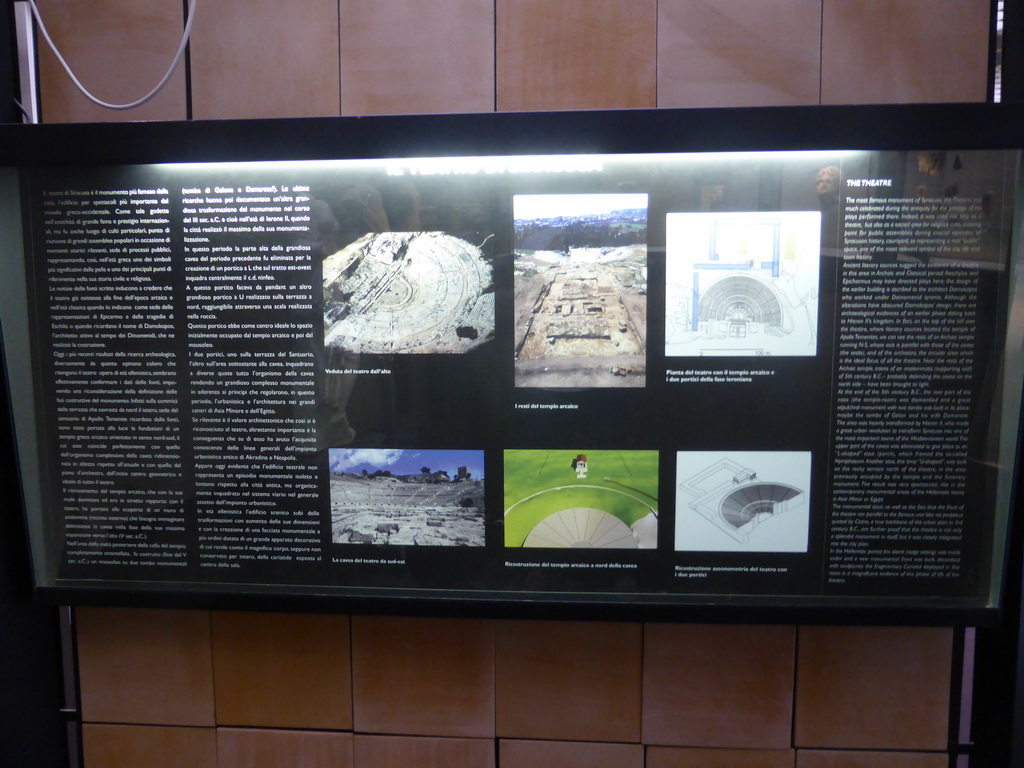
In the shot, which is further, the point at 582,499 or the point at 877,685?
the point at 877,685

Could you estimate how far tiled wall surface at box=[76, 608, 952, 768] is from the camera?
174 centimetres

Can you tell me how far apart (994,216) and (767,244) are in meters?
0.55

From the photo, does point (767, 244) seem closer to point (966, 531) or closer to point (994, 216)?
point (994, 216)

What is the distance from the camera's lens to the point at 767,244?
1.52 metres

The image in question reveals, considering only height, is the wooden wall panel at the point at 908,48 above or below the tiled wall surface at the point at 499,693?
above

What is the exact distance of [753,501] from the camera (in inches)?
62.7

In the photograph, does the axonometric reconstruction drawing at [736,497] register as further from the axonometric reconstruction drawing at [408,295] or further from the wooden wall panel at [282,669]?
the wooden wall panel at [282,669]

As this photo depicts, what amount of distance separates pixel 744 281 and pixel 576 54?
2.61 ft

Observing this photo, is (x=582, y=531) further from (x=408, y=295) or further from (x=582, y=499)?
(x=408, y=295)

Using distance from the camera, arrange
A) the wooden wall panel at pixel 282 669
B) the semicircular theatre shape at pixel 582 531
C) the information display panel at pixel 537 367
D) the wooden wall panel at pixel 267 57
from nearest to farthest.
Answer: the information display panel at pixel 537 367 < the semicircular theatre shape at pixel 582 531 < the wooden wall panel at pixel 267 57 < the wooden wall panel at pixel 282 669

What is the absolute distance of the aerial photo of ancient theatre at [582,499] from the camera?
→ 1.60 meters

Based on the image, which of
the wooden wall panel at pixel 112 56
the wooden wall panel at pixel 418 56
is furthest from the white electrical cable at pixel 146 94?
the wooden wall panel at pixel 418 56

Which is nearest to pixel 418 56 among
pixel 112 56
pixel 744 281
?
pixel 112 56

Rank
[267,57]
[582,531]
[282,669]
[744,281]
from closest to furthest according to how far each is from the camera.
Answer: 1. [744,281]
2. [582,531]
3. [267,57]
4. [282,669]
